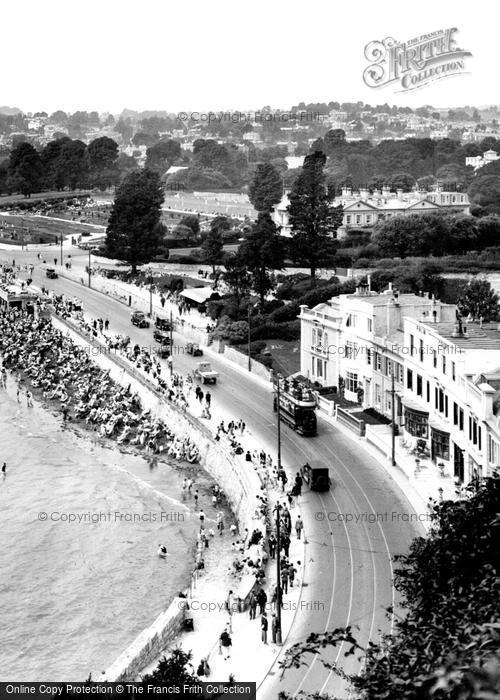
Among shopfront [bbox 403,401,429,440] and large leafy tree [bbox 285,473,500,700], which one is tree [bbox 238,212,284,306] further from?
large leafy tree [bbox 285,473,500,700]

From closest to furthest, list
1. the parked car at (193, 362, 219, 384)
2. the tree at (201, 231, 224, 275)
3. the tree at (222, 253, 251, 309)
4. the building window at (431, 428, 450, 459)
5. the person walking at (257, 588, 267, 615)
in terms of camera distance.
Result: 1. the person walking at (257, 588, 267, 615)
2. the building window at (431, 428, 450, 459)
3. the parked car at (193, 362, 219, 384)
4. the tree at (222, 253, 251, 309)
5. the tree at (201, 231, 224, 275)

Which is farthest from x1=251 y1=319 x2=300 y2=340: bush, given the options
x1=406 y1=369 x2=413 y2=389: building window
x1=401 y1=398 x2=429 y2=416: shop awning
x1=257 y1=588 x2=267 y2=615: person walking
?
x1=257 y1=588 x2=267 y2=615: person walking

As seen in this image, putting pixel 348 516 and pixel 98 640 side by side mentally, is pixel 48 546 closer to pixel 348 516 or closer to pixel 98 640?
pixel 98 640

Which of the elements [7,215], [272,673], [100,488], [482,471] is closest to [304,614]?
[272,673]

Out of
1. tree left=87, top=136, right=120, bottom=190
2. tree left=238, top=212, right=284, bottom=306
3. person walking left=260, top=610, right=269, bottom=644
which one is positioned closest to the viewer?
person walking left=260, top=610, right=269, bottom=644

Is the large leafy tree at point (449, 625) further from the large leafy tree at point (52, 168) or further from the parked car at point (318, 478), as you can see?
the large leafy tree at point (52, 168)

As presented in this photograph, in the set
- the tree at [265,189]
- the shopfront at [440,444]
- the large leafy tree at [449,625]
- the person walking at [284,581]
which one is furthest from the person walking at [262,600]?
the tree at [265,189]

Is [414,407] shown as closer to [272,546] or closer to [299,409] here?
[299,409]
